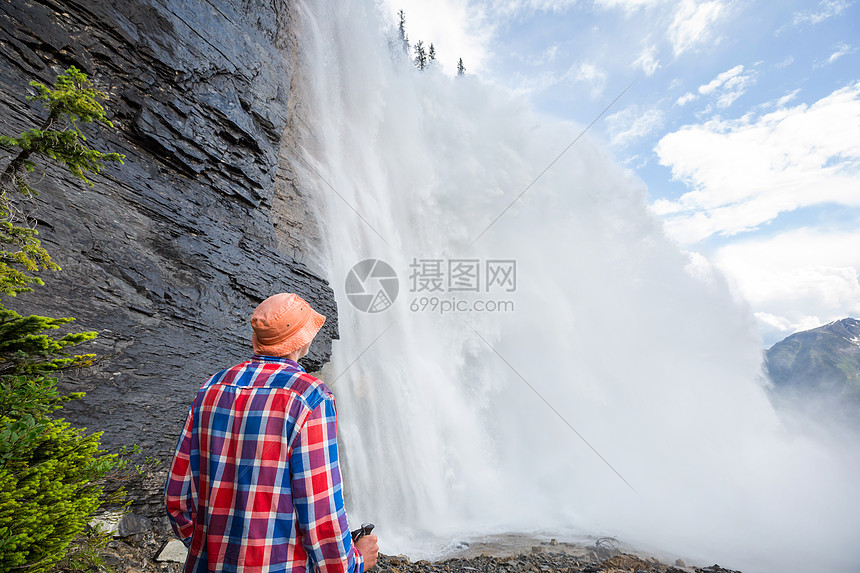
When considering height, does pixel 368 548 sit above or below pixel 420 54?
below

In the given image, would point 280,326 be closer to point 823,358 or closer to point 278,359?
point 278,359

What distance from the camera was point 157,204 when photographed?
5574 mm

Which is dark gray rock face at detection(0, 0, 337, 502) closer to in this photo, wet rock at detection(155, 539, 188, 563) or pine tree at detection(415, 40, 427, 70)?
wet rock at detection(155, 539, 188, 563)

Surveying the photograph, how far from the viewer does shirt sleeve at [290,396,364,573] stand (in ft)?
4.30

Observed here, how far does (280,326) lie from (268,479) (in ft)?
1.82

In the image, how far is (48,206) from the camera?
4.35m

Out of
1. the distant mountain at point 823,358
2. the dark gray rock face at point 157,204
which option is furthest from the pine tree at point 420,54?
the distant mountain at point 823,358

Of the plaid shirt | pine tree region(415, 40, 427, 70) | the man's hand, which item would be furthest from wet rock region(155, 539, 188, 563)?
pine tree region(415, 40, 427, 70)

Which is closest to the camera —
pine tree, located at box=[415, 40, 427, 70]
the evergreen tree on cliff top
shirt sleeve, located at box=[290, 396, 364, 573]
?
shirt sleeve, located at box=[290, 396, 364, 573]

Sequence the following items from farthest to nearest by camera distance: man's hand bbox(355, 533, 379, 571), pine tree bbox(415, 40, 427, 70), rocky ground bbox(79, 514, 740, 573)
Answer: pine tree bbox(415, 40, 427, 70), rocky ground bbox(79, 514, 740, 573), man's hand bbox(355, 533, 379, 571)

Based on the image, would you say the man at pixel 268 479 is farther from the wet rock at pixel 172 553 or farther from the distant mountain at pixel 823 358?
the distant mountain at pixel 823 358

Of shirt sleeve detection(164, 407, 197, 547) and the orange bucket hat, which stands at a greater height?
the orange bucket hat

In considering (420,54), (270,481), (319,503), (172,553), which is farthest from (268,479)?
(420,54)

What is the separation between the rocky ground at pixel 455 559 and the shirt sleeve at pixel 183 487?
2558mm
